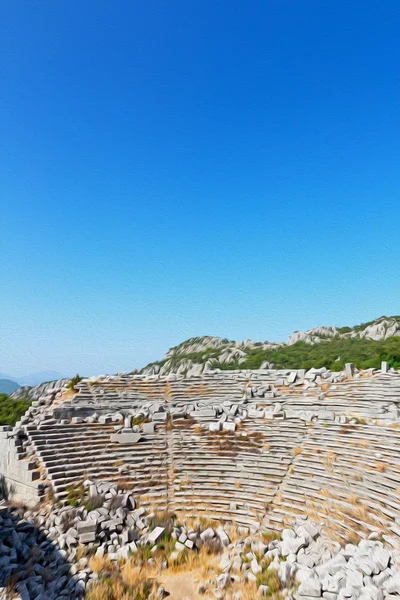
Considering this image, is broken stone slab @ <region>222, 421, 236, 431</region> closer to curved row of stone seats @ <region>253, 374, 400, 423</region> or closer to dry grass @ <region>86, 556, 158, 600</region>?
curved row of stone seats @ <region>253, 374, 400, 423</region>

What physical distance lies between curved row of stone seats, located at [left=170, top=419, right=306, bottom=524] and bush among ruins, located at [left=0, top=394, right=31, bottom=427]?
73.6 feet

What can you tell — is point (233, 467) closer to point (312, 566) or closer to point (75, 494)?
point (75, 494)

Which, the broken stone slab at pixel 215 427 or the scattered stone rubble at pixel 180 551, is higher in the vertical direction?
the broken stone slab at pixel 215 427

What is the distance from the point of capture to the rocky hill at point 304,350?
42312 mm

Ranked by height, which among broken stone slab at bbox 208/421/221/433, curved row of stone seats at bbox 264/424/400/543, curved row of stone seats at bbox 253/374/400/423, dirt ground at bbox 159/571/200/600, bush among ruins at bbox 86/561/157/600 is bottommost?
dirt ground at bbox 159/571/200/600

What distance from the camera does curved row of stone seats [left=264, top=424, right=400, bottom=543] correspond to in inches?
507

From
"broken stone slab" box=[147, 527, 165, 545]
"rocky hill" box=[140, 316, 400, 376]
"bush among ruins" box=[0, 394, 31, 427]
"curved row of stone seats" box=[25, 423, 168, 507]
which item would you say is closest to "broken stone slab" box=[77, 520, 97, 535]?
"broken stone slab" box=[147, 527, 165, 545]

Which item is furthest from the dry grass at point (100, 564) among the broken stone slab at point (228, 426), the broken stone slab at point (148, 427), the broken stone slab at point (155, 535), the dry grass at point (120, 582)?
the broken stone slab at point (228, 426)

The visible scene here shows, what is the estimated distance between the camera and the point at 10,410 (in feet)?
132

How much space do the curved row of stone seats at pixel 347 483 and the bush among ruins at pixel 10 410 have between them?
2875 cm

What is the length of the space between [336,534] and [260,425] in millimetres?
8292

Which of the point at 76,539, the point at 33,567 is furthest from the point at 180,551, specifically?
the point at 33,567

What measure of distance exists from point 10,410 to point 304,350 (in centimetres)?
3791

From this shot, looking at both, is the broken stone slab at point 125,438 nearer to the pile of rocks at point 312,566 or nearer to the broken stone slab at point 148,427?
the broken stone slab at point 148,427
